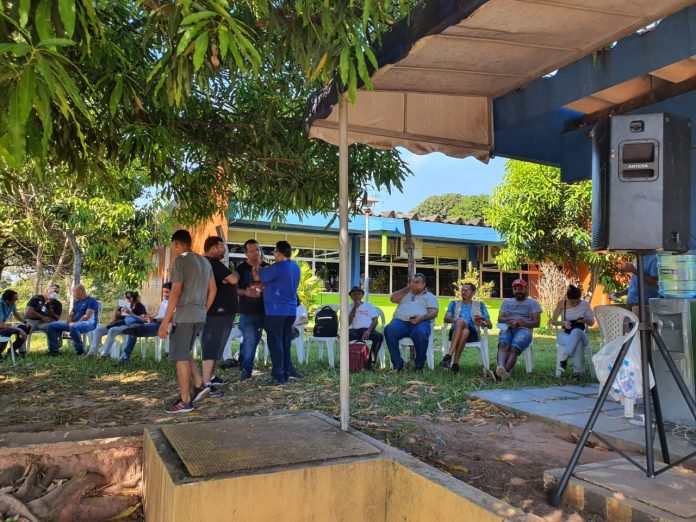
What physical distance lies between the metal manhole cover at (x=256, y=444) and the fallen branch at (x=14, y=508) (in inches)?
32.0

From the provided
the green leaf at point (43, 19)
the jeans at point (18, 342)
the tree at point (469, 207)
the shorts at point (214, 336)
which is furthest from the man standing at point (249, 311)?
the tree at point (469, 207)

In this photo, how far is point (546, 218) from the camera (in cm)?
1553

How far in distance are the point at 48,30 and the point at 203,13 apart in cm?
53

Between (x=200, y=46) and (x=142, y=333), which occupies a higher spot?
(x=200, y=46)

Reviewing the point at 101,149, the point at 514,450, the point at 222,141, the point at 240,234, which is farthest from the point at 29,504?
the point at 240,234

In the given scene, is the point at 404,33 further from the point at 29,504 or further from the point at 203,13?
the point at 29,504

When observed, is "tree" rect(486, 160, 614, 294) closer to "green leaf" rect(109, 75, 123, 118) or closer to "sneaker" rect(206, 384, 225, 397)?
"sneaker" rect(206, 384, 225, 397)

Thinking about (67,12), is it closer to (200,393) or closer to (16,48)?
(16,48)

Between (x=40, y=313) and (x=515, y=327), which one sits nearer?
Answer: (x=515, y=327)

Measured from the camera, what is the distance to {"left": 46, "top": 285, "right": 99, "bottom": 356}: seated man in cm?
962

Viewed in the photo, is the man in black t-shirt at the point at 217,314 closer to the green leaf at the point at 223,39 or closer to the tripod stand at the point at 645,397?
the tripod stand at the point at 645,397

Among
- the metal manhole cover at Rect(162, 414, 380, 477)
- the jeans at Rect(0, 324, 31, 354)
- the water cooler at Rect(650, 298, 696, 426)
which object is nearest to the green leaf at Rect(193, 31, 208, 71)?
the metal manhole cover at Rect(162, 414, 380, 477)

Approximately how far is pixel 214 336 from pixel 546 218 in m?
11.9

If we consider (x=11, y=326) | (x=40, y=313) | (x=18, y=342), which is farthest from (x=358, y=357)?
(x=40, y=313)
